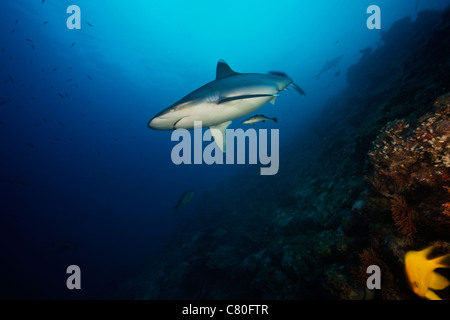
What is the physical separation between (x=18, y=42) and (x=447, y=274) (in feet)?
214

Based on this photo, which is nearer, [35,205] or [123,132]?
[35,205]

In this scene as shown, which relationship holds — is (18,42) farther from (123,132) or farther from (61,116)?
(123,132)

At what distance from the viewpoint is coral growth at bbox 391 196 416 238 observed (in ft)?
8.51

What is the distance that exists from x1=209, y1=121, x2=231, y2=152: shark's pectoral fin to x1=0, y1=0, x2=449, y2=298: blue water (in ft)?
78.5

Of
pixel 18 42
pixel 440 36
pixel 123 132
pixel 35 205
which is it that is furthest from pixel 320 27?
pixel 35 205

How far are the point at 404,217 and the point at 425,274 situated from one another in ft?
2.85

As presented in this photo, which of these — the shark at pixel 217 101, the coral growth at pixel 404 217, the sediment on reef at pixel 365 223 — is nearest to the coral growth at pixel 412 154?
the sediment on reef at pixel 365 223

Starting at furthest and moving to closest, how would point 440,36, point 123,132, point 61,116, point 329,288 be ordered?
point 123,132 < point 61,116 < point 440,36 < point 329,288

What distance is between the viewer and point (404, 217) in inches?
104

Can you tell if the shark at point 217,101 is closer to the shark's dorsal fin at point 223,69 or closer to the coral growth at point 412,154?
the shark's dorsal fin at point 223,69

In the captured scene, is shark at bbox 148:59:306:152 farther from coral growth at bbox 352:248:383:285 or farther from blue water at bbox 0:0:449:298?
blue water at bbox 0:0:449:298

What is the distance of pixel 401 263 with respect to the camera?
2.49 meters

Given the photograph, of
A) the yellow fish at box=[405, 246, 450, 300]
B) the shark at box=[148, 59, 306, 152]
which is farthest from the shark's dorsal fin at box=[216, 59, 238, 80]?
the yellow fish at box=[405, 246, 450, 300]
